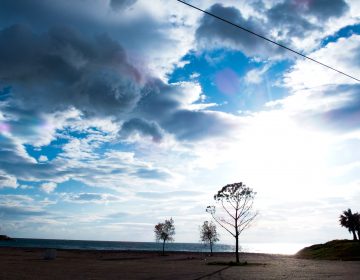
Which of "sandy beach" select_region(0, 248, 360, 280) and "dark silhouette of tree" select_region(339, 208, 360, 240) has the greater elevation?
"dark silhouette of tree" select_region(339, 208, 360, 240)

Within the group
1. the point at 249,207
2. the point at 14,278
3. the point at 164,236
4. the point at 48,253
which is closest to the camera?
the point at 14,278

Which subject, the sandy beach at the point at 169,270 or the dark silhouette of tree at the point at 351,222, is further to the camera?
the dark silhouette of tree at the point at 351,222

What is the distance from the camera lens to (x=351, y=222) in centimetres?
9738

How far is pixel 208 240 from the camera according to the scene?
117250mm

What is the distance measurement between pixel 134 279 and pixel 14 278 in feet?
31.0

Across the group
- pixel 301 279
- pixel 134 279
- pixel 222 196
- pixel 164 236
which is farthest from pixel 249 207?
pixel 164 236

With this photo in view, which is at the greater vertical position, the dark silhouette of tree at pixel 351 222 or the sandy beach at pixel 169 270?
the dark silhouette of tree at pixel 351 222

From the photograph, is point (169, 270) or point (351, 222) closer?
point (169, 270)

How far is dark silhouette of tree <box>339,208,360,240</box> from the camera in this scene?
96062 millimetres

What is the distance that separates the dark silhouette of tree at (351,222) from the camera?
9606 centimetres

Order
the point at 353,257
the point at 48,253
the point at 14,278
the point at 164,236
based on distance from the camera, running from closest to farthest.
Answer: the point at 14,278, the point at 48,253, the point at 353,257, the point at 164,236

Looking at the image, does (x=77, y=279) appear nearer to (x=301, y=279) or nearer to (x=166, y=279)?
(x=166, y=279)

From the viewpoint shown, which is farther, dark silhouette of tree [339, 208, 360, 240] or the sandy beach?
dark silhouette of tree [339, 208, 360, 240]

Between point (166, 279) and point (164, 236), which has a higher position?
point (164, 236)
